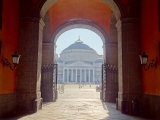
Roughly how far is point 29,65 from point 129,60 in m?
4.17

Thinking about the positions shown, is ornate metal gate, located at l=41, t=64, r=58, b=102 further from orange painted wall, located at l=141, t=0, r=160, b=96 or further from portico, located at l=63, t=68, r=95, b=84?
portico, located at l=63, t=68, r=95, b=84

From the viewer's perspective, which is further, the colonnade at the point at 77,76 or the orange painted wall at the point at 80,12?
the colonnade at the point at 77,76

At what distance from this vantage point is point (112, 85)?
13141 mm

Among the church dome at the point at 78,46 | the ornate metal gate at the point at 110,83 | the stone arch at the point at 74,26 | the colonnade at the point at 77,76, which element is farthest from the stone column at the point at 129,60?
the church dome at the point at 78,46

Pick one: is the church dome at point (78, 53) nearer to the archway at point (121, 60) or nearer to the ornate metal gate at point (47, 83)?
the ornate metal gate at point (47, 83)

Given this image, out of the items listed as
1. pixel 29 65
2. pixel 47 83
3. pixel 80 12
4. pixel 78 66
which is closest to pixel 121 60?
pixel 29 65

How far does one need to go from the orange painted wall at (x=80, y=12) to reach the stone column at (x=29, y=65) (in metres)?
4.22

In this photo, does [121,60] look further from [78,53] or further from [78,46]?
[78,46]

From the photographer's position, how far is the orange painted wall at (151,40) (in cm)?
695

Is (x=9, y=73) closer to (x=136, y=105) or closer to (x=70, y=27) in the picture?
(x=136, y=105)

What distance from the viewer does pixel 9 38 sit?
24.7 feet

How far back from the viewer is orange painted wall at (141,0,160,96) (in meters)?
6.95

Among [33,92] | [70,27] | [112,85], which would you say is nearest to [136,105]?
[33,92]

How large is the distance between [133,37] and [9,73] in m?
5.22
